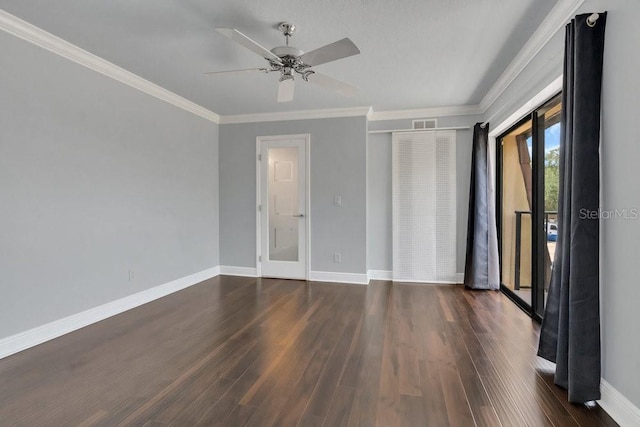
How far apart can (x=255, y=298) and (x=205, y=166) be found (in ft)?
7.14

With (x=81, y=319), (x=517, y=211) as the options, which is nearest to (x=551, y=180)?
(x=517, y=211)

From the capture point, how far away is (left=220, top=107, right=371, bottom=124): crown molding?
15.1ft

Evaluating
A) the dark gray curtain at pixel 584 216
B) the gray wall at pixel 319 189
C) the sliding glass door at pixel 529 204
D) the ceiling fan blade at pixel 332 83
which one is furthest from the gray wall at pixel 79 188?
A: the sliding glass door at pixel 529 204

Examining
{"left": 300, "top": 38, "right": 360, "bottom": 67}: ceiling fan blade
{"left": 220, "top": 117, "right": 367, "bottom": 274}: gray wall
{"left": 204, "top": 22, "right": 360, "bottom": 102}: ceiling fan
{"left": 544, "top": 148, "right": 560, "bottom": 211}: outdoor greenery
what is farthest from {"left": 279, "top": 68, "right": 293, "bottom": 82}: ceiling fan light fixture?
{"left": 544, "top": 148, "right": 560, "bottom": 211}: outdoor greenery

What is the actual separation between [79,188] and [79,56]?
1.18 metres

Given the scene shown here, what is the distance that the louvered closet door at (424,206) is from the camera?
4641 millimetres

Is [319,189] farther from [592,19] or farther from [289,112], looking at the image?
[592,19]

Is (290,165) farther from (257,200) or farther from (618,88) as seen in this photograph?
(618,88)

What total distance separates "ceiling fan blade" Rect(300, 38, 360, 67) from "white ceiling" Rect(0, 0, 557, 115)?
303 mm

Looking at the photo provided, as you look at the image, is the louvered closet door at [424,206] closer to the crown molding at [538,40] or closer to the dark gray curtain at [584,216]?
the crown molding at [538,40]

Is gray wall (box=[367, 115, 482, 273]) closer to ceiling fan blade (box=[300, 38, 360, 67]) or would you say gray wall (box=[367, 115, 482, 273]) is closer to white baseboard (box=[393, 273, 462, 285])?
white baseboard (box=[393, 273, 462, 285])

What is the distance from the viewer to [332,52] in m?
2.21

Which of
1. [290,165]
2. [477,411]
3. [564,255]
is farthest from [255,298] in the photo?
[564,255]

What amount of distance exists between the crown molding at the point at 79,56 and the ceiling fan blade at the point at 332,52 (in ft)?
6.82
